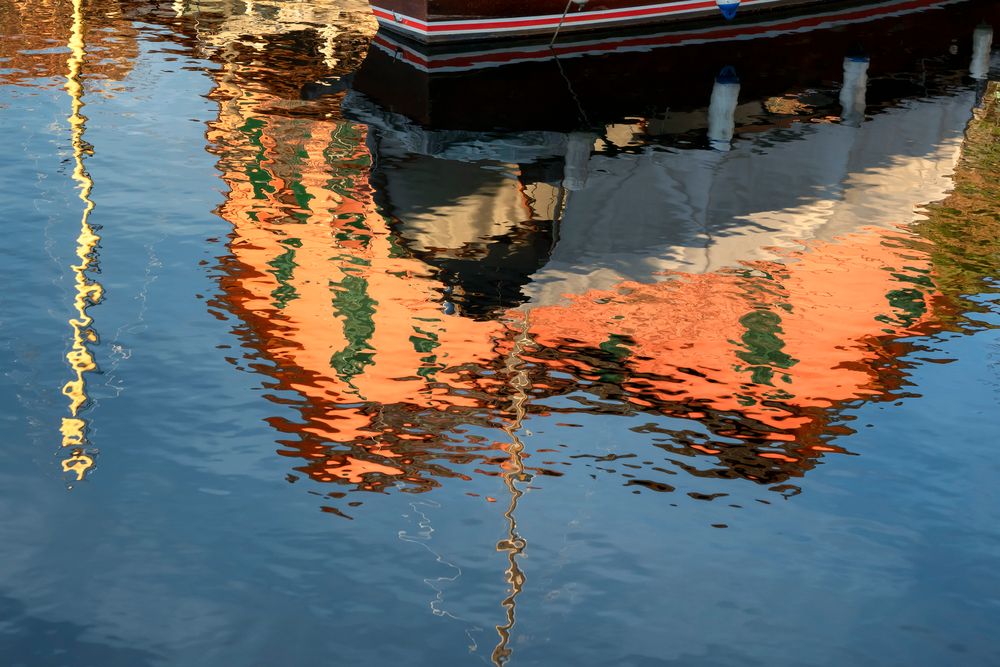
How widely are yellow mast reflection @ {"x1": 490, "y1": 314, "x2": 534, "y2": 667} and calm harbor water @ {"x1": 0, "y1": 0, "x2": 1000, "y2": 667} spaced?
0.03 meters

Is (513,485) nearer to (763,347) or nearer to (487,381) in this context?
(487,381)

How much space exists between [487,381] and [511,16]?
54.5 feet

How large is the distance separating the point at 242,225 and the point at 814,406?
639 centimetres

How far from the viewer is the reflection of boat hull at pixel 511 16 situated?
997 inches

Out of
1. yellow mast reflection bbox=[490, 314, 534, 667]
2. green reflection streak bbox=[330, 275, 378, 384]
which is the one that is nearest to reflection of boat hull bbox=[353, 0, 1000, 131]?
green reflection streak bbox=[330, 275, 378, 384]

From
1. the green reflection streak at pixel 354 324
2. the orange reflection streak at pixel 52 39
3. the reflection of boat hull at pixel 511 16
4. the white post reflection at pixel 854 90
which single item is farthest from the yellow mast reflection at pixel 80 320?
the white post reflection at pixel 854 90

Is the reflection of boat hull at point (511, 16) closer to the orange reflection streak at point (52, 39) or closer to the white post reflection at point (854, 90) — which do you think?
the white post reflection at point (854, 90)

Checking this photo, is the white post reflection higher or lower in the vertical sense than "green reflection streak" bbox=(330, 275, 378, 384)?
higher

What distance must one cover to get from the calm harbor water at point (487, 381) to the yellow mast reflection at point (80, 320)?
0.14 ft

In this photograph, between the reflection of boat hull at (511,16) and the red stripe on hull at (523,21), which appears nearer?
the reflection of boat hull at (511,16)

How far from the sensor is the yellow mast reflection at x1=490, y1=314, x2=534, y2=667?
24.7 feet

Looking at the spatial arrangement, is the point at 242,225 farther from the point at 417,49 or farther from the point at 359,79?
the point at 417,49

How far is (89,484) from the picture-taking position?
8867 mm

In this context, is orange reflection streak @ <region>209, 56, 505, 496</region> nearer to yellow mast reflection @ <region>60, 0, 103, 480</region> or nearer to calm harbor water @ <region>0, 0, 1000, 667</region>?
calm harbor water @ <region>0, 0, 1000, 667</region>
